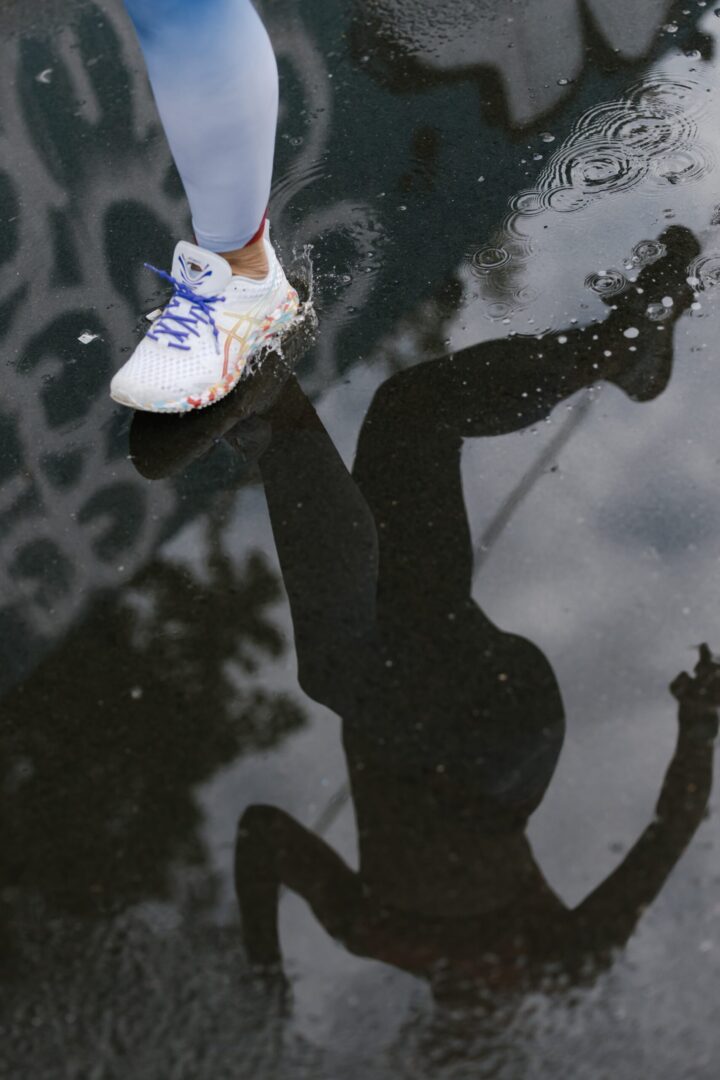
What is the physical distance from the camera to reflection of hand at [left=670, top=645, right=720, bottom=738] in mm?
1593

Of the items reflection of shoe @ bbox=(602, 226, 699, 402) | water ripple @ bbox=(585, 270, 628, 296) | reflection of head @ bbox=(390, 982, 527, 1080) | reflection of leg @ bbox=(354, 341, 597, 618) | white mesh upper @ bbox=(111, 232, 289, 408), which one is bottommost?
reflection of head @ bbox=(390, 982, 527, 1080)

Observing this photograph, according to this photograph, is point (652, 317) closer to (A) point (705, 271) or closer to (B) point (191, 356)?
(A) point (705, 271)

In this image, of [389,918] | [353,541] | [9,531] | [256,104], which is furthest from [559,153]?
[389,918]

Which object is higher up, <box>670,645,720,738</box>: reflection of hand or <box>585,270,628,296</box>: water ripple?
<box>585,270,628,296</box>: water ripple

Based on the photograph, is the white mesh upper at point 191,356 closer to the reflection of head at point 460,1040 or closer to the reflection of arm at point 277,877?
the reflection of arm at point 277,877

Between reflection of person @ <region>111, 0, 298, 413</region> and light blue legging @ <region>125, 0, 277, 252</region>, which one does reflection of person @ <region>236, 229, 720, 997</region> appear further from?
light blue legging @ <region>125, 0, 277, 252</region>

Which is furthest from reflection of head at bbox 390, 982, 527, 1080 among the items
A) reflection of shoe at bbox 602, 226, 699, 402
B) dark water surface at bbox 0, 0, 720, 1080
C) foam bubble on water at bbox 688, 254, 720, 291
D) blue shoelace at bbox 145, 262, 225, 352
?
foam bubble on water at bbox 688, 254, 720, 291

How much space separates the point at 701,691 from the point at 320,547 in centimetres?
62

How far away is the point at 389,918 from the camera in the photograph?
143 centimetres

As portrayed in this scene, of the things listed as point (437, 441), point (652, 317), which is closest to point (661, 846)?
point (437, 441)

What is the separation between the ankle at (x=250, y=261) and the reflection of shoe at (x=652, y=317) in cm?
63

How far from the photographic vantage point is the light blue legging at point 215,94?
1862mm

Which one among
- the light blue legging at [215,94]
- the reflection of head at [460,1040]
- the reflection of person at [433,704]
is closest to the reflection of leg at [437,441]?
the reflection of person at [433,704]

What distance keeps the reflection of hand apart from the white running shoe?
0.96 m
